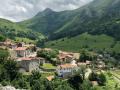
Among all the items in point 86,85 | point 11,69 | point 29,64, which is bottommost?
point 86,85

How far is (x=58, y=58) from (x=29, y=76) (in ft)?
125

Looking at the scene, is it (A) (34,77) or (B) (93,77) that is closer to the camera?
(A) (34,77)

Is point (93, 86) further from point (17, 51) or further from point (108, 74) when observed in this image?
point (17, 51)

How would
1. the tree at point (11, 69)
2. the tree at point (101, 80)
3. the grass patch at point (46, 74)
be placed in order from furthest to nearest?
the tree at point (101, 80) → the grass patch at point (46, 74) → the tree at point (11, 69)

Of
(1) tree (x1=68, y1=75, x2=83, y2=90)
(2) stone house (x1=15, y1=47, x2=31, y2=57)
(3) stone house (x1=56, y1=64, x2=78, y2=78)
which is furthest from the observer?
(2) stone house (x1=15, y1=47, x2=31, y2=57)

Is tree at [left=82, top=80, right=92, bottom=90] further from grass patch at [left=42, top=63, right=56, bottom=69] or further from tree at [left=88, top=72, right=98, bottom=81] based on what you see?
grass patch at [left=42, top=63, right=56, bottom=69]

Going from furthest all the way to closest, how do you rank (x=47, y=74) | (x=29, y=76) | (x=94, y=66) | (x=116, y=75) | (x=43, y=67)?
(x=94, y=66), (x=116, y=75), (x=43, y=67), (x=47, y=74), (x=29, y=76)

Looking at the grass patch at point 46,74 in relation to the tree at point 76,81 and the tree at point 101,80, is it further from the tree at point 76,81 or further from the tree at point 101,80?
the tree at point 101,80

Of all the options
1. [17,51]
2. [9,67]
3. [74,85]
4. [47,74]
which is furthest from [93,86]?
[17,51]

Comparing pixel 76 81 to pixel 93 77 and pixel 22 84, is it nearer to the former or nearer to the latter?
pixel 93 77

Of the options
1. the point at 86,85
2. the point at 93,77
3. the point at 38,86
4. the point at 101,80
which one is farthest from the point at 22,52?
the point at 38,86

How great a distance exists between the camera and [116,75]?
544ft

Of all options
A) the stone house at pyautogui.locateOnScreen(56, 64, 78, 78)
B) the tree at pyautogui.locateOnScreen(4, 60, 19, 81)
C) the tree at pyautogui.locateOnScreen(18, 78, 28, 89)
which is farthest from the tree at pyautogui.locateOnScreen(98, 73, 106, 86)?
the tree at pyautogui.locateOnScreen(4, 60, 19, 81)

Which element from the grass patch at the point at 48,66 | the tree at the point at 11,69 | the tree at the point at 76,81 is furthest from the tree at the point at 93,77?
the tree at the point at 11,69
